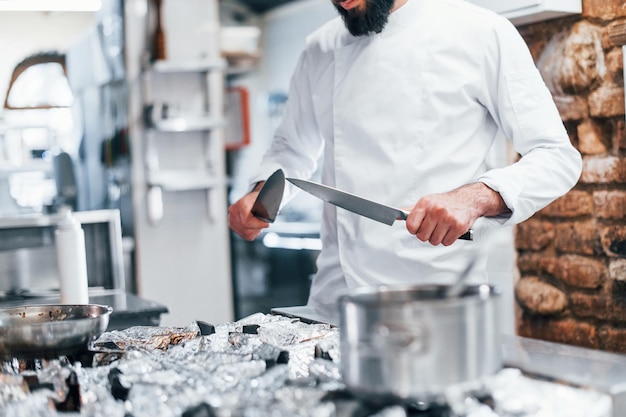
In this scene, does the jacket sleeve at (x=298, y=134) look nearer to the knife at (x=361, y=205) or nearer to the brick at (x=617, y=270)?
the knife at (x=361, y=205)

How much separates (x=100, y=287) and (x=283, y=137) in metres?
1.15

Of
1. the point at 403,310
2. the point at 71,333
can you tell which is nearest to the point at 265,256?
the point at 71,333

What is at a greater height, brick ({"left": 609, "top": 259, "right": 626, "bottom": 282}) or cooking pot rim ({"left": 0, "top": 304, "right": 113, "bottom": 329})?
cooking pot rim ({"left": 0, "top": 304, "right": 113, "bottom": 329})

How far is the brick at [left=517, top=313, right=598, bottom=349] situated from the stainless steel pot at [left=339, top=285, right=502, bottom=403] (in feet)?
4.21

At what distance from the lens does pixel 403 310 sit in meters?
0.94

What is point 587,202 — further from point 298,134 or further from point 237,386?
point 237,386

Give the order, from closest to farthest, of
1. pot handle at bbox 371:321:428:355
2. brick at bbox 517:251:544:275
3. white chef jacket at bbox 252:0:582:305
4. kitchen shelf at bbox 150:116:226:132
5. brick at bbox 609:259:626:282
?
pot handle at bbox 371:321:428:355 → white chef jacket at bbox 252:0:582:305 → brick at bbox 609:259:626:282 → brick at bbox 517:251:544:275 → kitchen shelf at bbox 150:116:226:132

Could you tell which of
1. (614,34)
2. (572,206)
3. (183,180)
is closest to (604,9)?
(614,34)

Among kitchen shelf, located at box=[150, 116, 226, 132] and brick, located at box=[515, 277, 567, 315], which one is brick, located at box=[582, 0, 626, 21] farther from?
kitchen shelf, located at box=[150, 116, 226, 132]

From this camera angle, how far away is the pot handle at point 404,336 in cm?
94

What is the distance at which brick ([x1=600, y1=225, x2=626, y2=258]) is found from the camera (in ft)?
6.73

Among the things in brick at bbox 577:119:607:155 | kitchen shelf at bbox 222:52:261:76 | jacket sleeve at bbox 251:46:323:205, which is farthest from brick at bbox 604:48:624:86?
kitchen shelf at bbox 222:52:261:76

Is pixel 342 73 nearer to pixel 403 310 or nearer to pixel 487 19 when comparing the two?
pixel 487 19

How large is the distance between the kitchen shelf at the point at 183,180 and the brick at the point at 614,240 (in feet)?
9.62
